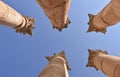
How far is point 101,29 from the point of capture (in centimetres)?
2494

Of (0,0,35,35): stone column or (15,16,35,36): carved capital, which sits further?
(15,16,35,36): carved capital

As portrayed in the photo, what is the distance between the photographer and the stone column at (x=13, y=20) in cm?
1583

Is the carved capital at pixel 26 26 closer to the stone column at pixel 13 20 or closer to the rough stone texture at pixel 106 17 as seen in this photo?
the stone column at pixel 13 20

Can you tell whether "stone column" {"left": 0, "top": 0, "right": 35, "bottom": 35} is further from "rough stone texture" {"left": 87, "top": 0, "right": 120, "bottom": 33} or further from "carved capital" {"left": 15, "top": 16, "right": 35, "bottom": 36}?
"rough stone texture" {"left": 87, "top": 0, "right": 120, "bottom": 33}

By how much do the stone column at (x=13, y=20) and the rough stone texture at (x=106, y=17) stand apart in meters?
6.30

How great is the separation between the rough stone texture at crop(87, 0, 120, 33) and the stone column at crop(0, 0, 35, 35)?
20.7 ft

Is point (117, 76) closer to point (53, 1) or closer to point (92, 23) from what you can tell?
point (53, 1)

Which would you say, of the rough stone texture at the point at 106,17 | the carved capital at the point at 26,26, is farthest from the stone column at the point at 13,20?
the rough stone texture at the point at 106,17

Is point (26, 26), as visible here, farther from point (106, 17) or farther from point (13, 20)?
point (106, 17)

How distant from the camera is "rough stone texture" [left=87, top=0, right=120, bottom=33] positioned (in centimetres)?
1591

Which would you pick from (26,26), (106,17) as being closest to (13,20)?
(26,26)

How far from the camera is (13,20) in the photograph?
1828cm

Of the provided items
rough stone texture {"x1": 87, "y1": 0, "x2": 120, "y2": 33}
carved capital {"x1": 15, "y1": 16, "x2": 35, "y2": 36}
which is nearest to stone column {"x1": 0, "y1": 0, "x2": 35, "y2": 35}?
carved capital {"x1": 15, "y1": 16, "x2": 35, "y2": 36}

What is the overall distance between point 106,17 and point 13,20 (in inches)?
298
